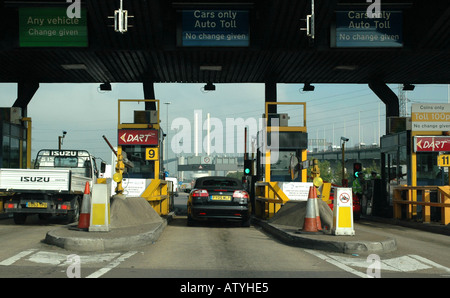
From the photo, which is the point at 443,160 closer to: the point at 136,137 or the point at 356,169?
the point at 356,169

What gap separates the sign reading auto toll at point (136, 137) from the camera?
63.6 feet

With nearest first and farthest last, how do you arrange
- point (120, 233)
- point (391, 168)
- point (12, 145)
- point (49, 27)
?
point (120, 233) → point (49, 27) → point (391, 168) → point (12, 145)

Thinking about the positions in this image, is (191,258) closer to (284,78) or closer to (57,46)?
(57,46)

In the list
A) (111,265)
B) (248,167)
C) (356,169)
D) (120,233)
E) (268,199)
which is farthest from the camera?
(356,169)

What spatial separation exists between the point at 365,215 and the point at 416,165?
3.97m

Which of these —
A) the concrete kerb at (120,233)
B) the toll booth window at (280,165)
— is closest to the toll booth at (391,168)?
the toll booth window at (280,165)

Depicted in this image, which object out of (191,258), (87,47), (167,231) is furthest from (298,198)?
(87,47)

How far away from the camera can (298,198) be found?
15.0m

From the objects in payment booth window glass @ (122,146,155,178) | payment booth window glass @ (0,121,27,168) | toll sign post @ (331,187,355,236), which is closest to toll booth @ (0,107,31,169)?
payment booth window glass @ (0,121,27,168)

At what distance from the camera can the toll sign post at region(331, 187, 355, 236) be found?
33.9 feet

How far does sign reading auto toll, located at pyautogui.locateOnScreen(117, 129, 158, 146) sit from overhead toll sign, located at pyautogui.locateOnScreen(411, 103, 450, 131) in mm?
9315

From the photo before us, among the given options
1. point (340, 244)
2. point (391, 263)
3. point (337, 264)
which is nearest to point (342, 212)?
point (340, 244)

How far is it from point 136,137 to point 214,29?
5.15 meters

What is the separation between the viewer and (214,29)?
1714 cm
